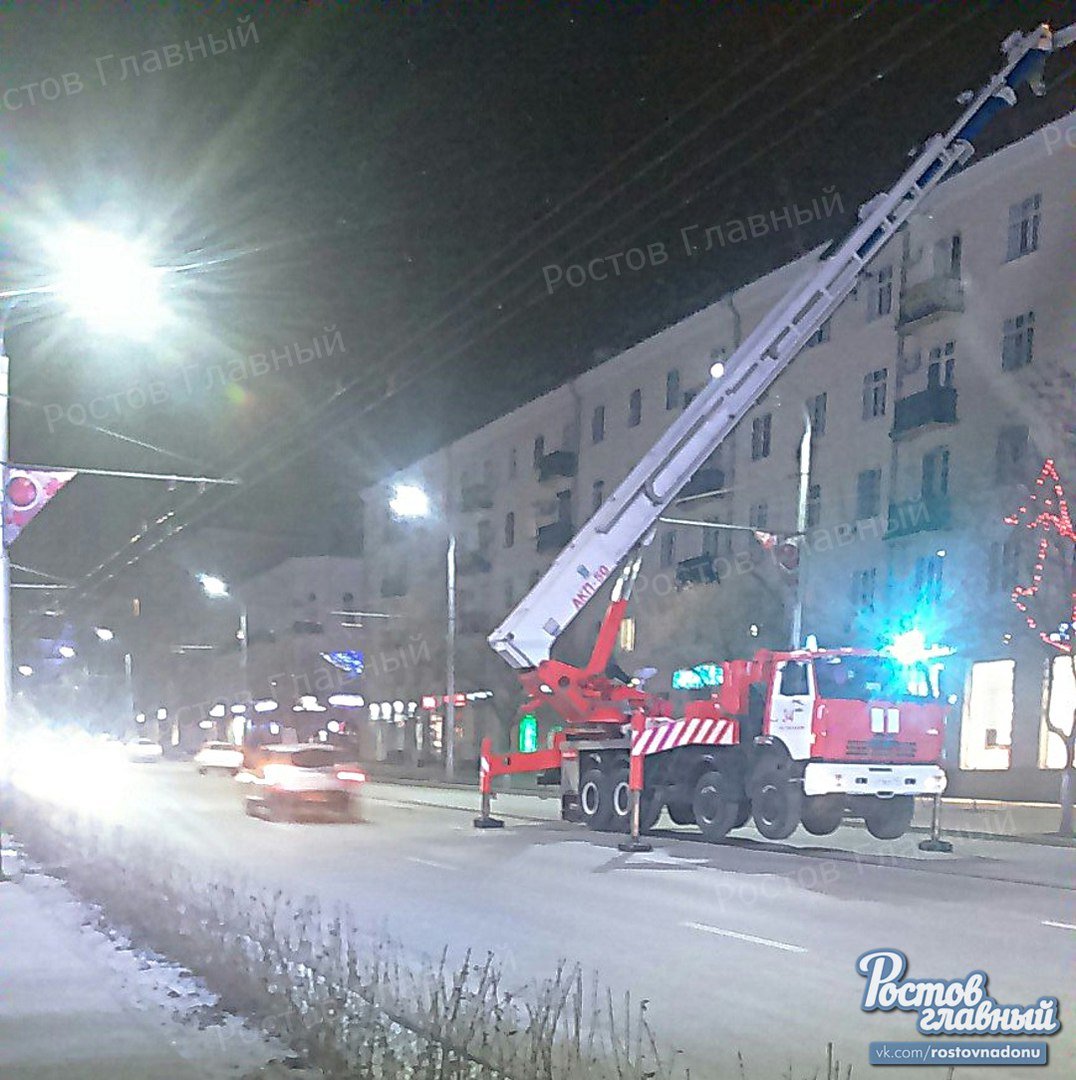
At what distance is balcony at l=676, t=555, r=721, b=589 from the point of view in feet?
132

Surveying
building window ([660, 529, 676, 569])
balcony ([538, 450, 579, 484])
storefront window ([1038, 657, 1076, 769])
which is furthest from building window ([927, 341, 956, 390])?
balcony ([538, 450, 579, 484])

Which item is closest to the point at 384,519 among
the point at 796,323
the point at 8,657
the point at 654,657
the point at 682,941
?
the point at 654,657

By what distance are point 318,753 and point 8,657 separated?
9347mm

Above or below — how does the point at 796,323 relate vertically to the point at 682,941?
above

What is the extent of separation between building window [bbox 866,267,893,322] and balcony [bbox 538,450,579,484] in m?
16.9

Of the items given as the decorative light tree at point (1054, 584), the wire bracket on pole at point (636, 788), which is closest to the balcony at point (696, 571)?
the decorative light tree at point (1054, 584)

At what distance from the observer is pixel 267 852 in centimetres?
1803

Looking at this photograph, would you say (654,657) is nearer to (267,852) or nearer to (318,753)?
(318,753)

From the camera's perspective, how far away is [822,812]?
19406mm

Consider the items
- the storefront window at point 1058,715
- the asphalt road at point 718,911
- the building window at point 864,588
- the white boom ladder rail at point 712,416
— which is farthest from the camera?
the building window at point 864,588

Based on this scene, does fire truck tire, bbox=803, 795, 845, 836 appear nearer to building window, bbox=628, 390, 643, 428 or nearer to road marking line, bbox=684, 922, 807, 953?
road marking line, bbox=684, 922, 807, 953

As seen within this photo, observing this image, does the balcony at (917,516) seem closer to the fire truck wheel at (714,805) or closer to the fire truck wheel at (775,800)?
the fire truck wheel at (714,805)

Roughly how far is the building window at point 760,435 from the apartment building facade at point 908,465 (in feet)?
0.25

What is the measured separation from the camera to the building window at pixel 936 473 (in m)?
34.0
